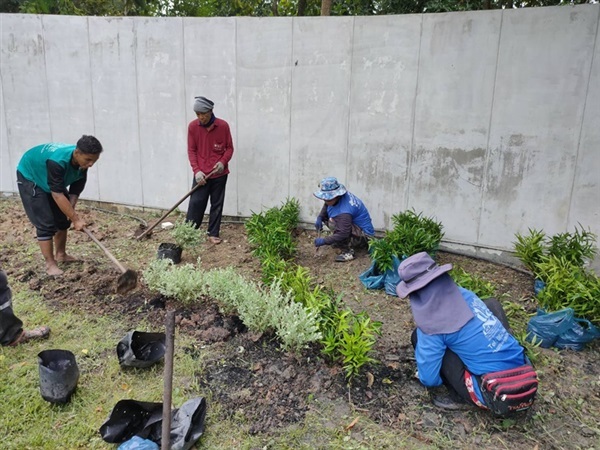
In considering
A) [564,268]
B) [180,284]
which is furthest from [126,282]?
[564,268]

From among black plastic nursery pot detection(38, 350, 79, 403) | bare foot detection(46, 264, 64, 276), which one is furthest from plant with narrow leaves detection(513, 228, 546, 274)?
bare foot detection(46, 264, 64, 276)

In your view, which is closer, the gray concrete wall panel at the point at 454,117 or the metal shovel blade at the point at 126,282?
the metal shovel blade at the point at 126,282

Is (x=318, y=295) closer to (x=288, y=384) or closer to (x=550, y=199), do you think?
(x=288, y=384)

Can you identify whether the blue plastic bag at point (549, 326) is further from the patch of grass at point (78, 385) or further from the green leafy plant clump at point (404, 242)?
the patch of grass at point (78, 385)

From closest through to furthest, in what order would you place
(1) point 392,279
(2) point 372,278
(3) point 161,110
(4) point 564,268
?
(4) point 564,268 < (1) point 392,279 < (2) point 372,278 < (3) point 161,110

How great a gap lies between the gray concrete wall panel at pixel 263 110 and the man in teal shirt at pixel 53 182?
2.26m

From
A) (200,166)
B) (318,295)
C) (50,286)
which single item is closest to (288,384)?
(318,295)

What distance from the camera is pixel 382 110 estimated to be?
5.52 meters

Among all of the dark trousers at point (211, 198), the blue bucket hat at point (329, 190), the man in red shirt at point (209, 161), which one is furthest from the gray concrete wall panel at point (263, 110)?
the blue bucket hat at point (329, 190)

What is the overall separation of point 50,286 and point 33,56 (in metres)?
4.11

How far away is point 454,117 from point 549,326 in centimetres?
261

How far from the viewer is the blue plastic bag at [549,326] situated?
352cm

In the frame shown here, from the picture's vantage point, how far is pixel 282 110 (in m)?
5.99

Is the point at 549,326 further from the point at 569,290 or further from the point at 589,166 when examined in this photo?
the point at 589,166
